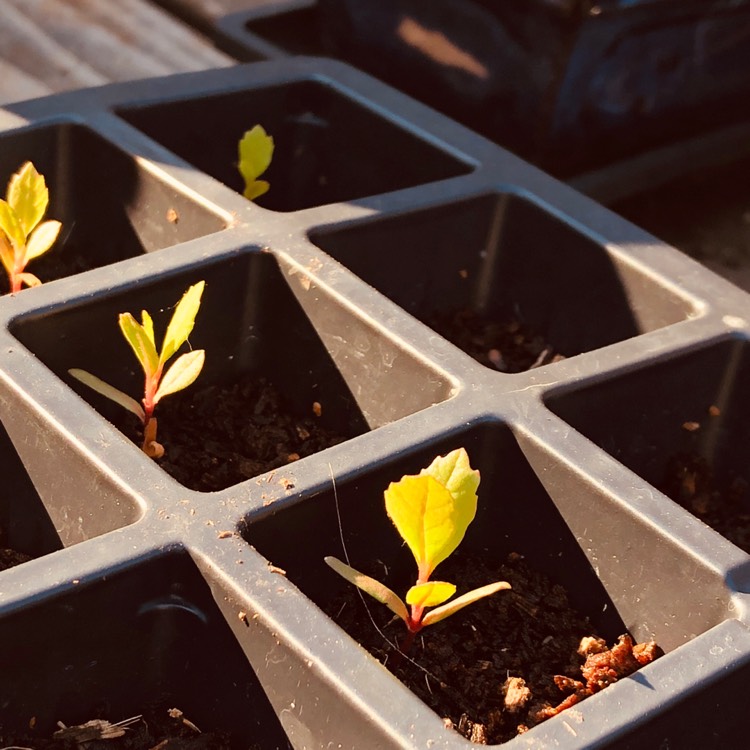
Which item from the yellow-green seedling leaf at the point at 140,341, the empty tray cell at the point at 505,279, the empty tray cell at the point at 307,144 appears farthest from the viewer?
the empty tray cell at the point at 307,144

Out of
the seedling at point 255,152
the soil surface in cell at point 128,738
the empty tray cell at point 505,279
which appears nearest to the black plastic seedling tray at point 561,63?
the empty tray cell at point 505,279

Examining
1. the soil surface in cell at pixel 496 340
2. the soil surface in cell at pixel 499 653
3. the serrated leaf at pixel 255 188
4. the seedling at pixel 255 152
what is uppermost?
the seedling at pixel 255 152

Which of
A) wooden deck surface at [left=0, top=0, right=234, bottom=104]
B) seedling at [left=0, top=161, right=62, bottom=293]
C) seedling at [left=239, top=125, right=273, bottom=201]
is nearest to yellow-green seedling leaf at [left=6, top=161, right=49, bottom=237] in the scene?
seedling at [left=0, top=161, right=62, bottom=293]

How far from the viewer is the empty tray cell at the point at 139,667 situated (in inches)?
25.6

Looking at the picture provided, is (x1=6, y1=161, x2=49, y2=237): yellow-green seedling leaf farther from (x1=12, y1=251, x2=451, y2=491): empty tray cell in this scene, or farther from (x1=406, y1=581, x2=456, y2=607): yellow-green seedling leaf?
(x1=406, y1=581, x2=456, y2=607): yellow-green seedling leaf

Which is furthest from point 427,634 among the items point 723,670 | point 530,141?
point 530,141

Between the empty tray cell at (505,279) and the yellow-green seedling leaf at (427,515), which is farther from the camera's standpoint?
the empty tray cell at (505,279)

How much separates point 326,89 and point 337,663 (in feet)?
2.41

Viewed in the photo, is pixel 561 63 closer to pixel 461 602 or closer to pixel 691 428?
pixel 691 428

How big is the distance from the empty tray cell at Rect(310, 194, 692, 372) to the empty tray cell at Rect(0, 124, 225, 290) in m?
0.14

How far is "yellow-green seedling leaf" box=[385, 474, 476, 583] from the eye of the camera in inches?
25.1

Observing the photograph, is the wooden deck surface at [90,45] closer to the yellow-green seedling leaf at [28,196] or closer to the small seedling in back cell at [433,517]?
the yellow-green seedling leaf at [28,196]

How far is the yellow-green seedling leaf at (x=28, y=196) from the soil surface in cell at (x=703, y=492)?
0.51 metres

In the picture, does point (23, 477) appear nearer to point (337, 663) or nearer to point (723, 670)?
point (337, 663)
